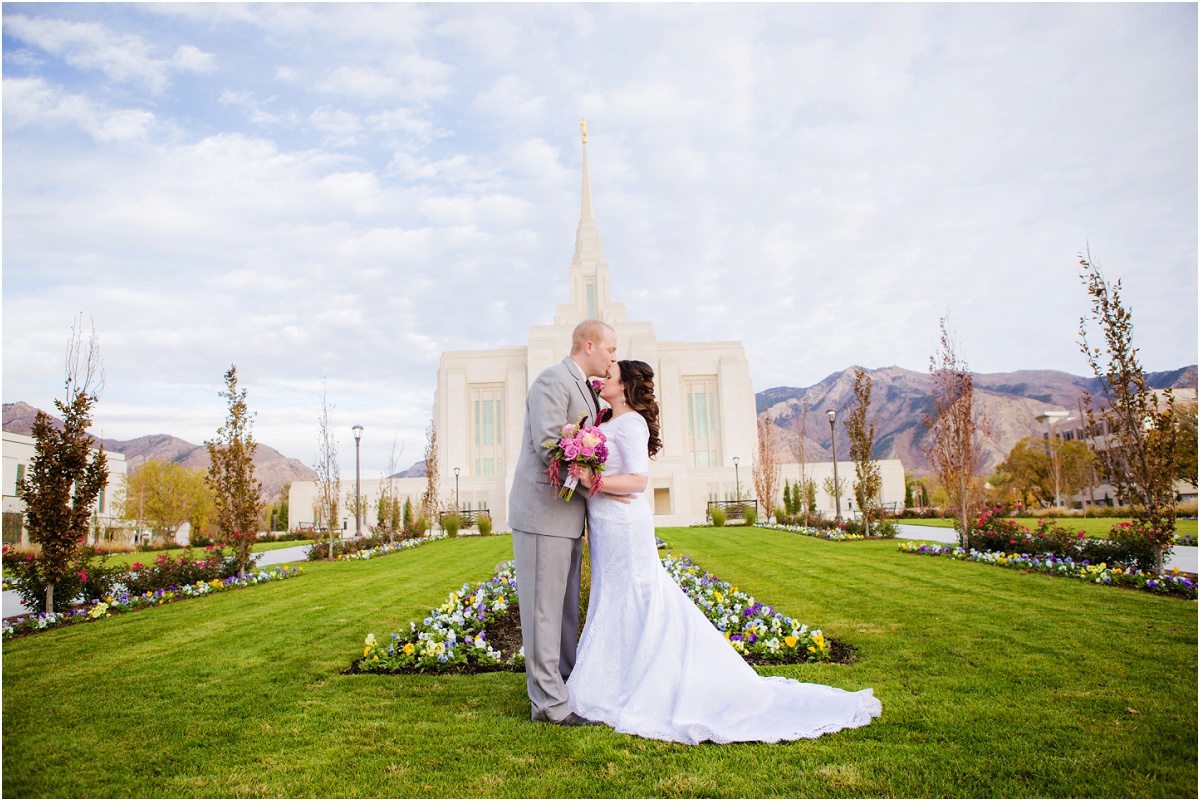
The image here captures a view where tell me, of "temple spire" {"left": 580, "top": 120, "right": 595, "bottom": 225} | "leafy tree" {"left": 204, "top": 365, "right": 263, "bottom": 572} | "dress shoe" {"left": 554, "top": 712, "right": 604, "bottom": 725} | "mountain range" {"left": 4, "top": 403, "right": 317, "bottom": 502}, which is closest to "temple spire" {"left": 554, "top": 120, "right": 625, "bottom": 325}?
"temple spire" {"left": 580, "top": 120, "right": 595, "bottom": 225}

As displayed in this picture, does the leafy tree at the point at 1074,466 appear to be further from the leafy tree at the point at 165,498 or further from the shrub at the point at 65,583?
the leafy tree at the point at 165,498

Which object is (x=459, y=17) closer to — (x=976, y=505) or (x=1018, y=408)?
(x=976, y=505)

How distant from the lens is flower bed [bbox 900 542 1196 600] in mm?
8867

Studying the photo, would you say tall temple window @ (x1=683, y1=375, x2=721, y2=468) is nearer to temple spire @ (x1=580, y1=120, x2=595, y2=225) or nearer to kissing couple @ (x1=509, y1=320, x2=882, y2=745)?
temple spire @ (x1=580, y1=120, x2=595, y2=225)

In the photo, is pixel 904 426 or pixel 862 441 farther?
pixel 904 426

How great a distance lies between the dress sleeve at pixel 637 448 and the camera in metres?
4.54

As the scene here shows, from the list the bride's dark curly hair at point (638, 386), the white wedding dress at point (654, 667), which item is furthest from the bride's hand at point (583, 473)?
the bride's dark curly hair at point (638, 386)

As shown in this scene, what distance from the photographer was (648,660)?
4.28 m

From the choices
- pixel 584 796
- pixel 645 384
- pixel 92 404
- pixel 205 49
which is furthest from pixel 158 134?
pixel 584 796

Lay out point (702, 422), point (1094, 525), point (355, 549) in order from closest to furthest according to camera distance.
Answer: point (355, 549) < point (1094, 525) < point (702, 422)

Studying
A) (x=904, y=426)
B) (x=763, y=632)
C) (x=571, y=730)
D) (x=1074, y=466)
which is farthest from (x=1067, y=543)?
(x=904, y=426)

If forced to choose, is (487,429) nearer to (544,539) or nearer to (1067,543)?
(1067,543)

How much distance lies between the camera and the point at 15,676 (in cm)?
601

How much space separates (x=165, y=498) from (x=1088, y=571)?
3792cm
